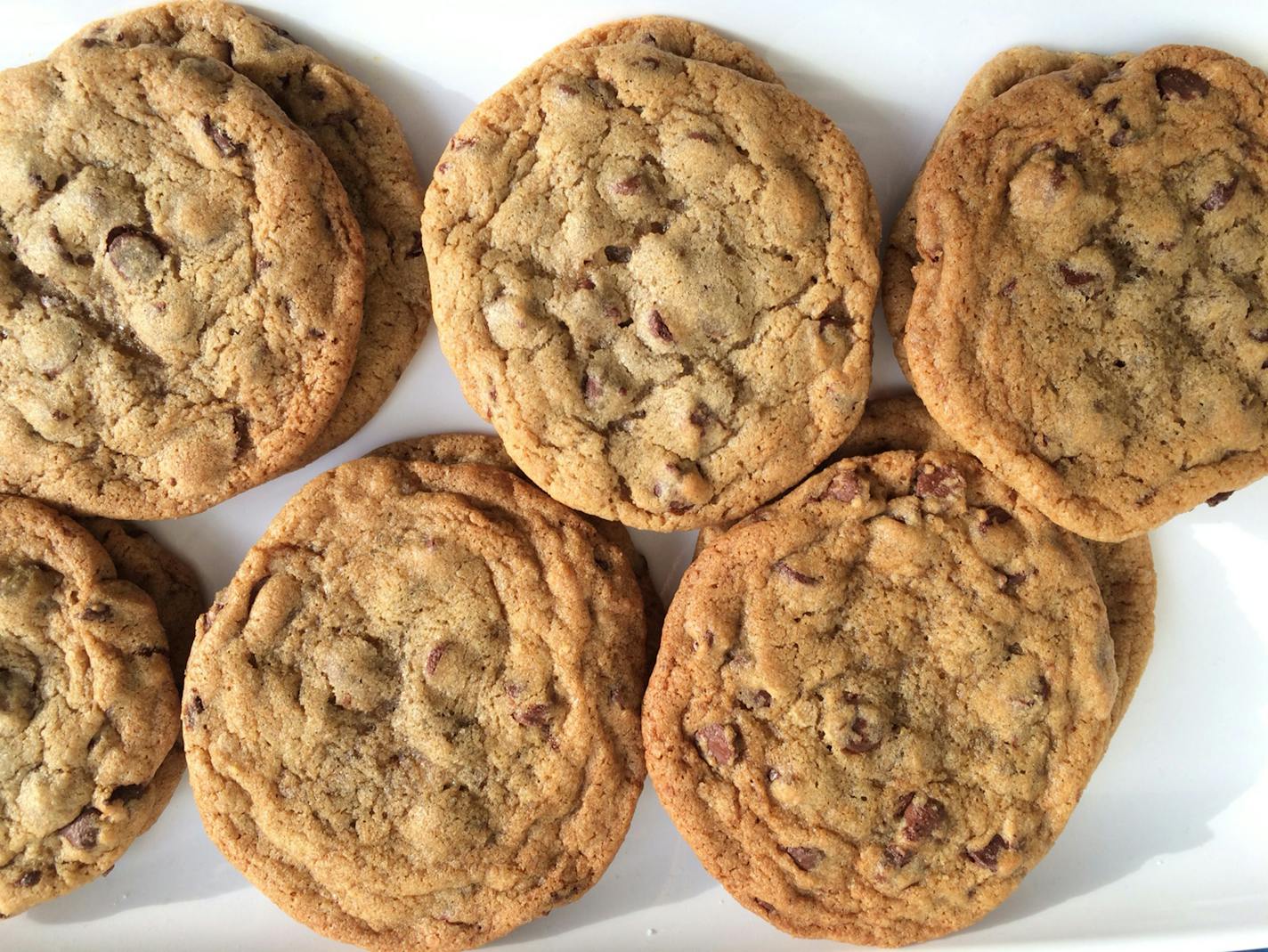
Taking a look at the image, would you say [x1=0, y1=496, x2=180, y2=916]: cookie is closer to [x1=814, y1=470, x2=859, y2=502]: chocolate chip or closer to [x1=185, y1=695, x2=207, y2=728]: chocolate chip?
[x1=185, y1=695, x2=207, y2=728]: chocolate chip

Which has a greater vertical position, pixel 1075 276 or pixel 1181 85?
pixel 1181 85

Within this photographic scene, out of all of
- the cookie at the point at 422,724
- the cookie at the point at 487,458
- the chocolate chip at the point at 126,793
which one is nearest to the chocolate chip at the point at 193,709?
the cookie at the point at 422,724

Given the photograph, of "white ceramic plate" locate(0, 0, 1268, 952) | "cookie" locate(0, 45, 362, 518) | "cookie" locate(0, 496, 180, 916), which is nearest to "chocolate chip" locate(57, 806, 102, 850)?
"cookie" locate(0, 496, 180, 916)

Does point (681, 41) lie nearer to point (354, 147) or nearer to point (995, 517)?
point (354, 147)


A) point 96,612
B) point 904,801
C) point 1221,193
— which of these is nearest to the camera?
point 1221,193

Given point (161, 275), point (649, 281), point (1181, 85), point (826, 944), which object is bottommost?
point (826, 944)

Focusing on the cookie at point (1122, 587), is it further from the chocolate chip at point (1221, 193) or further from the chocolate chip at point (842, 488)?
the chocolate chip at point (1221, 193)

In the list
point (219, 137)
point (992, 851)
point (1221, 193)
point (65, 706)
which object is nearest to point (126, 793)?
point (65, 706)
